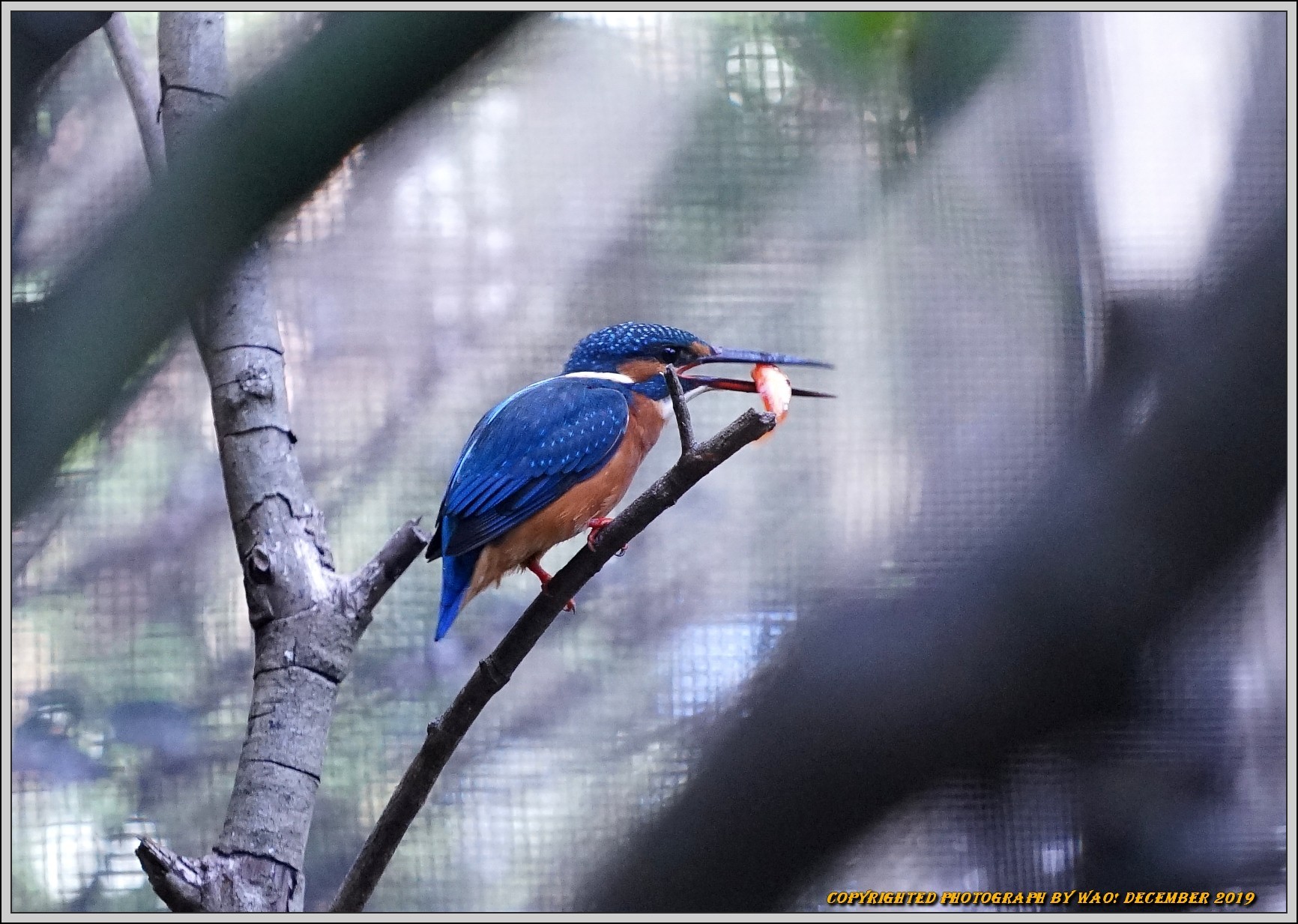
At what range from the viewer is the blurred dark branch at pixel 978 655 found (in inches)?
26.3

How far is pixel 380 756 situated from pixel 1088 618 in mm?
983

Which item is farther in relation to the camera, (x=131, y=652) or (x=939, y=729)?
(x=131, y=652)

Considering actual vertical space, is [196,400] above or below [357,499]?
above

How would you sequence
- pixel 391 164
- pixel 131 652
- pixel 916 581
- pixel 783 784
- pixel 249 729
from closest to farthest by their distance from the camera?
pixel 783 784
pixel 916 581
pixel 249 729
pixel 391 164
pixel 131 652

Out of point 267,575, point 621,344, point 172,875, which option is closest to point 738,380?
point 621,344

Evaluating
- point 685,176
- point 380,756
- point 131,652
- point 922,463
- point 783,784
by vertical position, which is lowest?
point 380,756

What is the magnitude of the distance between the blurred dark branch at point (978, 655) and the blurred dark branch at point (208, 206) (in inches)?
17.3

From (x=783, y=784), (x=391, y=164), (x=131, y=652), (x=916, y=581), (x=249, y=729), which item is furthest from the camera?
(x=131, y=652)

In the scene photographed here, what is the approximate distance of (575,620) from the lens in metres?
1.41

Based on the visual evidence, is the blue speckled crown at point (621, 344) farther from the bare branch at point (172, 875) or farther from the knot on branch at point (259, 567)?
the bare branch at point (172, 875)

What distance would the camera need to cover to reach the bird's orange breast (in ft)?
3.31

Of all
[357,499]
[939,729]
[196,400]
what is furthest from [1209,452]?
[196,400]

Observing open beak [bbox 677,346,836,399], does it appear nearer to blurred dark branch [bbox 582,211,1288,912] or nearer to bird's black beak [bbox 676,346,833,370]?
bird's black beak [bbox 676,346,833,370]

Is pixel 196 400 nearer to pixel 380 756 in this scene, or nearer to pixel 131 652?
pixel 131 652
